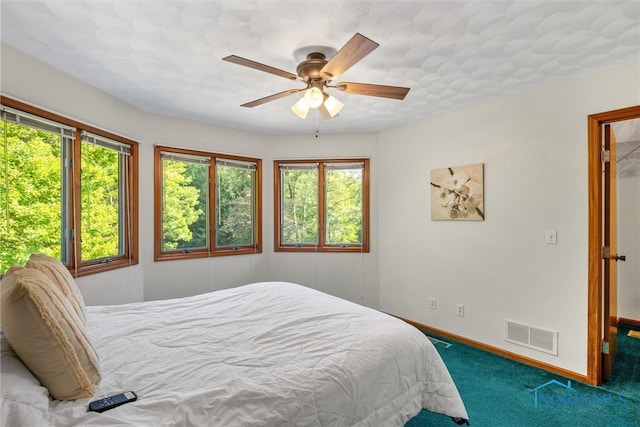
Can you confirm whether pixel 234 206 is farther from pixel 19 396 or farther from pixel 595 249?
pixel 595 249

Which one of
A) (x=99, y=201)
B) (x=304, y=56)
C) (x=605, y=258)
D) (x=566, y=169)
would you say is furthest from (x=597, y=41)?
(x=99, y=201)

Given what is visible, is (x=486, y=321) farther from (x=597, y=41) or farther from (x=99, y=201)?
(x=99, y=201)

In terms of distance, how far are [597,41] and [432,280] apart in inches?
98.1

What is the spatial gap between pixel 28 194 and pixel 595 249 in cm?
423

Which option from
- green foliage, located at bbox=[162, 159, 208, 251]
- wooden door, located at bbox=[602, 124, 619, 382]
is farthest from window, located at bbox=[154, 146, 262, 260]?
wooden door, located at bbox=[602, 124, 619, 382]

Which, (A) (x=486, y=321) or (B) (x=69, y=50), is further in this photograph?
(A) (x=486, y=321)

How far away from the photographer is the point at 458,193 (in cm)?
338

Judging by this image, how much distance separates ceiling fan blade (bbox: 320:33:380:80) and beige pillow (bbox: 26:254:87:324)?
5.67 feet

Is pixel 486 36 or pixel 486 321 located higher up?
pixel 486 36

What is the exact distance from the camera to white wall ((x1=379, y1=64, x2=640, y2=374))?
257 centimetres

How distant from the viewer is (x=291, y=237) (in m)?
4.36

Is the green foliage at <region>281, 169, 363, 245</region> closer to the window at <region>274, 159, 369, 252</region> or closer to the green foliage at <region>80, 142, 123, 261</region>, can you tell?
the window at <region>274, 159, 369, 252</region>

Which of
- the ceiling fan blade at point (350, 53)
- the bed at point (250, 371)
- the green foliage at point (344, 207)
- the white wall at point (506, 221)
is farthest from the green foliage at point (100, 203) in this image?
the white wall at point (506, 221)

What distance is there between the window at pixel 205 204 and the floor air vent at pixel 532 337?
2.93 meters
